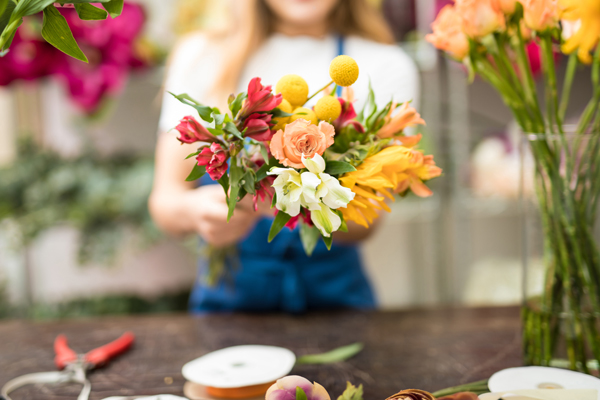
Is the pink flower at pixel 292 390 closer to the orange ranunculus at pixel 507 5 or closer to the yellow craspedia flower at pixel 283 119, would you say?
the yellow craspedia flower at pixel 283 119

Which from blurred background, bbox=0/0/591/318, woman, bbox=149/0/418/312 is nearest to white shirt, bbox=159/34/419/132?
woman, bbox=149/0/418/312

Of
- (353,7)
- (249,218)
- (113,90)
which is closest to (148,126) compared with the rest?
(113,90)

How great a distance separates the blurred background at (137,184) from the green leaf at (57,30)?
69 centimetres

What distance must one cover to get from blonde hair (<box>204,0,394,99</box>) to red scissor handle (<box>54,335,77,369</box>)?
422mm

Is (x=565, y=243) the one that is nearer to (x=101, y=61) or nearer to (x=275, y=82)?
(x=275, y=82)

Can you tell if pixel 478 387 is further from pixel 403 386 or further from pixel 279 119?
pixel 279 119

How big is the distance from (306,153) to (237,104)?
61mm

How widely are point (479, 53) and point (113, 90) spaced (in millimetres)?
807

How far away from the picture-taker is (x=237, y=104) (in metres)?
0.32

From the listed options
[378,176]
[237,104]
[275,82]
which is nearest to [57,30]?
[237,104]

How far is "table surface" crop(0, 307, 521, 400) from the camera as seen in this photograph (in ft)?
1.46

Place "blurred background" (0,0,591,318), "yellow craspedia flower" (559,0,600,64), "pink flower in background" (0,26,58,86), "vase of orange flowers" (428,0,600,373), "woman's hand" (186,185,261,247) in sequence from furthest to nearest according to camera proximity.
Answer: "blurred background" (0,0,591,318)
"pink flower in background" (0,26,58,86)
"woman's hand" (186,185,261,247)
"vase of orange flowers" (428,0,600,373)
"yellow craspedia flower" (559,0,600,64)

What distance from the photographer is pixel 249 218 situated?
53cm

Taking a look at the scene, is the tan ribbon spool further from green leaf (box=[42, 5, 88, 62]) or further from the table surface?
green leaf (box=[42, 5, 88, 62])
